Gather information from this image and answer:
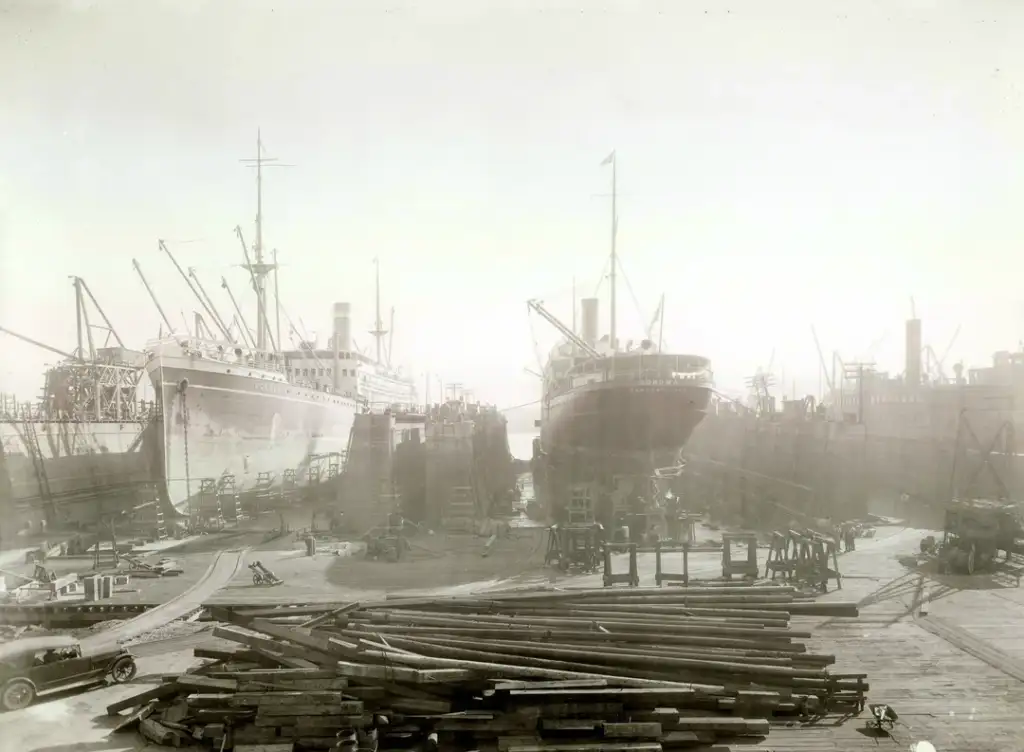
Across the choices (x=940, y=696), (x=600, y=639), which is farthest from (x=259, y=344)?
(x=940, y=696)

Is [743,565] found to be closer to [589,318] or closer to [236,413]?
[236,413]

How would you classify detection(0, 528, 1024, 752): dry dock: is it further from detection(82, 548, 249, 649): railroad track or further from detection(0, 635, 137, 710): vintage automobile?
detection(82, 548, 249, 649): railroad track

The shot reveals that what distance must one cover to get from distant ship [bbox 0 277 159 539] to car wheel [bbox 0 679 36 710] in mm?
11563

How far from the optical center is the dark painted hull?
26047 millimetres

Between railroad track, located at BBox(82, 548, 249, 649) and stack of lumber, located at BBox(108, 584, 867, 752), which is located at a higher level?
stack of lumber, located at BBox(108, 584, 867, 752)

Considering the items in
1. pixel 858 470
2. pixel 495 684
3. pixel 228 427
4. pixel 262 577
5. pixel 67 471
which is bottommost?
pixel 262 577

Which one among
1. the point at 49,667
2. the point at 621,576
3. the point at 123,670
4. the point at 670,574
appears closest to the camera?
the point at 49,667

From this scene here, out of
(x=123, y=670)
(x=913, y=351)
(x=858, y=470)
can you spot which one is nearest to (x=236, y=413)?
(x=123, y=670)

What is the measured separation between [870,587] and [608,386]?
46.5ft

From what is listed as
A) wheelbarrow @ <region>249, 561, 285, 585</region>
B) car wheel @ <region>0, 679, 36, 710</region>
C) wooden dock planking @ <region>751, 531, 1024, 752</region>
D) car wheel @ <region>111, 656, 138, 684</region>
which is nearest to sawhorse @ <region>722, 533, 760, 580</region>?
wooden dock planking @ <region>751, 531, 1024, 752</region>

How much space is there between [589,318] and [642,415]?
1980 centimetres

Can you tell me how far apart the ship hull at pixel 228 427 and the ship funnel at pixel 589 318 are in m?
19.2

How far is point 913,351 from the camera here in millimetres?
37375

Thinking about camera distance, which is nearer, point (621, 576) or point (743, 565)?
point (621, 576)
